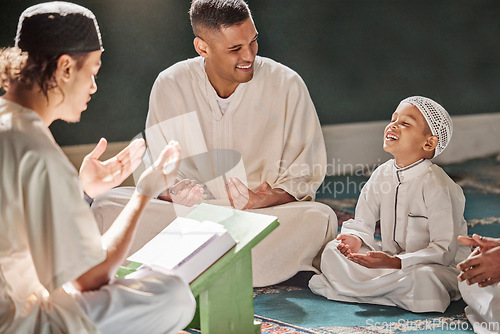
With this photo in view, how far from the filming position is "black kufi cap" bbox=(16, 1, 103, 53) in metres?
1.95

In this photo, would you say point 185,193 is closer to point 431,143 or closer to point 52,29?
point 431,143

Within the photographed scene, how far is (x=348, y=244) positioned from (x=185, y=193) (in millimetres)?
778

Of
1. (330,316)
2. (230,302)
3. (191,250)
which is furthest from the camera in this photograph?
(330,316)

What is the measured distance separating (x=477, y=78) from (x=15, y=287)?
17.4ft

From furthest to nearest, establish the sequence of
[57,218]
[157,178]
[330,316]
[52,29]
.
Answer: [330,316] → [157,178] → [52,29] → [57,218]

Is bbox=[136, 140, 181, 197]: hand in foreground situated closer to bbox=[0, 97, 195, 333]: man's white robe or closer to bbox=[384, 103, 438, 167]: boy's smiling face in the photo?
bbox=[0, 97, 195, 333]: man's white robe

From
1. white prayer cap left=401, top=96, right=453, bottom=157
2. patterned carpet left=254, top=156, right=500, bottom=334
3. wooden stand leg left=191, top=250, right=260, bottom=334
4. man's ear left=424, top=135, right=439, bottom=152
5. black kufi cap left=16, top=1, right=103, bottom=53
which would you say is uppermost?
black kufi cap left=16, top=1, right=103, bottom=53

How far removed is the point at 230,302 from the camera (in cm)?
244

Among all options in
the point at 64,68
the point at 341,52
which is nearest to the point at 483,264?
the point at 64,68

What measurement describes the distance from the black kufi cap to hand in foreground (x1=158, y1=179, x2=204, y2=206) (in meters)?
1.39

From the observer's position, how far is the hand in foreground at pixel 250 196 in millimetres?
3354

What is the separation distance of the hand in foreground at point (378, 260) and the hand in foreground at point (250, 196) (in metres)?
0.56

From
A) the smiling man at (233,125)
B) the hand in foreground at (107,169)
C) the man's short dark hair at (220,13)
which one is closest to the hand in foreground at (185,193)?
the smiling man at (233,125)

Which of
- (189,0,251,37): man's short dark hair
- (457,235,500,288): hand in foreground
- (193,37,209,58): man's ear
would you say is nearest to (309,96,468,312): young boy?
(457,235,500,288): hand in foreground
